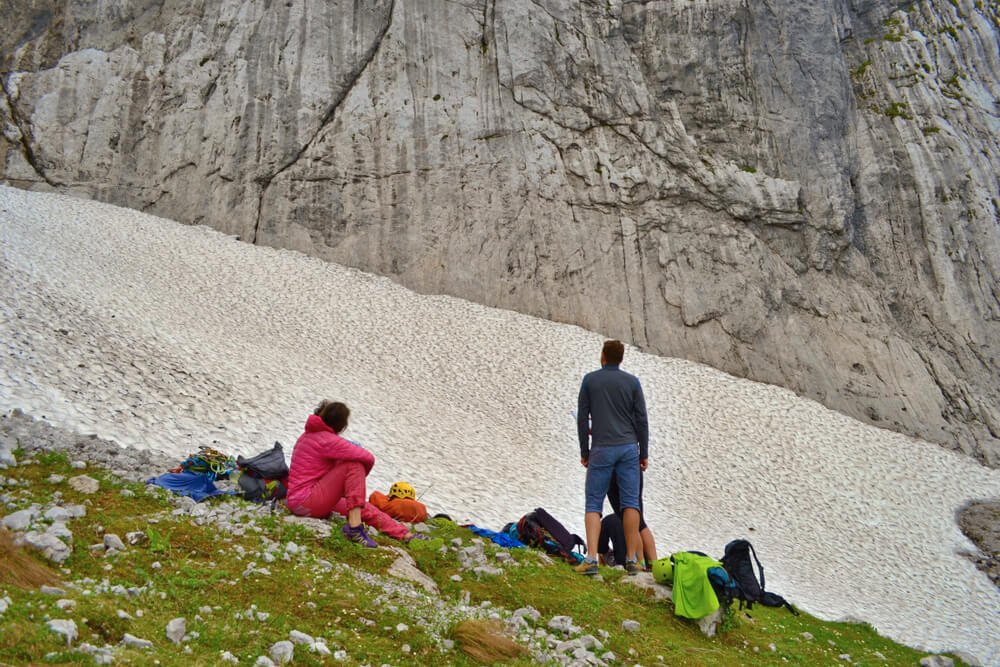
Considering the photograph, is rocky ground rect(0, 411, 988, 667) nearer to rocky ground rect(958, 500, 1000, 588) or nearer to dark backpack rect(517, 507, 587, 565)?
dark backpack rect(517, 507, 587, 565)

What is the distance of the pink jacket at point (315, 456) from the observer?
7613mm

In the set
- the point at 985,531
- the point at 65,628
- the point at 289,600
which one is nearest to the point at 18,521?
the point at 65,628

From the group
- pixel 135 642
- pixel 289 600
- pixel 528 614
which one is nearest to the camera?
pixel 135 642

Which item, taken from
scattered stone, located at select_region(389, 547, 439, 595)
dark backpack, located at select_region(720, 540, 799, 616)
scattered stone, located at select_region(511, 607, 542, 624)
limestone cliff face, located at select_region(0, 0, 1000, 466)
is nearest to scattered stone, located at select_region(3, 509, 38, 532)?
scattered stone, located at select_region(389, 547, 439, 595)

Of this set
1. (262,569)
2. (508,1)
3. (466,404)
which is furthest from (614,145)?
(262,569)

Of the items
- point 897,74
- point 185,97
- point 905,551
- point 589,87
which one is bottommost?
point 905,551

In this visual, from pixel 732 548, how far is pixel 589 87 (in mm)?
28657

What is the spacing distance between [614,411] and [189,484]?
16.6 ft

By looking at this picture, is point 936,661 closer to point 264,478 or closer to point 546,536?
point 546,536

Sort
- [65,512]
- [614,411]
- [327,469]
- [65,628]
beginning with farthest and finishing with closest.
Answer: [614,411], [327,469], [65,512], [65,628]

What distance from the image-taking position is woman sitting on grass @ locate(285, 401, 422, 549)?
7.60 metres

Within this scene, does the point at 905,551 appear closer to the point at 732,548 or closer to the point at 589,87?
the point at 732,548

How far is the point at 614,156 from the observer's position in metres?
31.8

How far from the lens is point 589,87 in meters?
32.8
